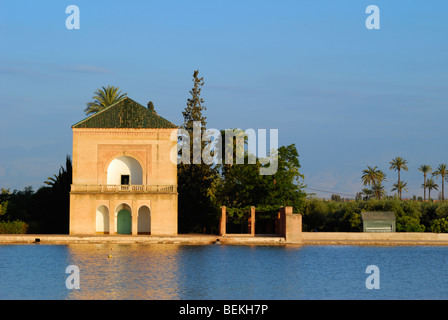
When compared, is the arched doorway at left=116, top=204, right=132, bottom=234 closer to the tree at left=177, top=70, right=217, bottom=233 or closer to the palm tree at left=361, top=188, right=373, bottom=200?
the tree at left=177, top=70, right=217, bottom=233

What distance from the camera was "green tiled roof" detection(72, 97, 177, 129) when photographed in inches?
1972

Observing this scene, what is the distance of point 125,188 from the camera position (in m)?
50.0

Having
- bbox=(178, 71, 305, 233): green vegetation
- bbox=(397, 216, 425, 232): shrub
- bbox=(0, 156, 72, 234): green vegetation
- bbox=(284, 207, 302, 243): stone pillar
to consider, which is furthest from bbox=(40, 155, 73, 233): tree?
bbox=(397, 216, 425, 232): shrub

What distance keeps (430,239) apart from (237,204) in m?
13.7

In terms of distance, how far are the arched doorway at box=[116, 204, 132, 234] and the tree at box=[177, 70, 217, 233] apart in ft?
14.7

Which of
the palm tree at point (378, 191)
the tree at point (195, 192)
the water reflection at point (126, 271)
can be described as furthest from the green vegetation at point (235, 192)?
the palm tree at point (378, 191)

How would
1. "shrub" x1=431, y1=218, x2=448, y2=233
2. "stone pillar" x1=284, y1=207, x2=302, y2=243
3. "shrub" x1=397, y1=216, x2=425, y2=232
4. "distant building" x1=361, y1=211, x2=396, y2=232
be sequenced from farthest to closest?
1. "shrub" x1=431, y1=218, x2=448, y2=233
2. "shrub" x1=397, y1=216, x2=425, y2=232
3. "distant building" x1=361, y1=211, x2=396, y2=232
4. "stone pillar" x1=284, y1=207, x2=302, y2=243

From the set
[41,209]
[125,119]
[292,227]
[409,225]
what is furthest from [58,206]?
[409,225]

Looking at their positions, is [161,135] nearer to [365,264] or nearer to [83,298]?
[365,264]

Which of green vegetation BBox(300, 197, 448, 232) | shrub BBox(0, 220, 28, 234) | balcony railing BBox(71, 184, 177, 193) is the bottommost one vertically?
shrub BBox(0, 220, 28, 234)

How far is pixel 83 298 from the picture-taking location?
26.9 metres

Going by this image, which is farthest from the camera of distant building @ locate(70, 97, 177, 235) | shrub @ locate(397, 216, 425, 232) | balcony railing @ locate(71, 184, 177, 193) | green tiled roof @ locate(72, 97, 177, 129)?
shrub @ locate(397, 216, 425, 232)

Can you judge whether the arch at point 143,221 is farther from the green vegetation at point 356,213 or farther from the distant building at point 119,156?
the green vegetation at point 356,213

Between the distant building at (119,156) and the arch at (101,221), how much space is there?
0.23 ft
